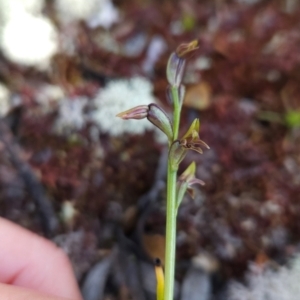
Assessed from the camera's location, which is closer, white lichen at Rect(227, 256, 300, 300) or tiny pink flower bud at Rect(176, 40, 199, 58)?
tiny pink flower bud at Rect(176, 40, 199, 58)

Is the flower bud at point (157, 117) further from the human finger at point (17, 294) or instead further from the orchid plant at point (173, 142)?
the human finger at point (17, 294)

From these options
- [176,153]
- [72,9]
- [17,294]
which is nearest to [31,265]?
[17,294]

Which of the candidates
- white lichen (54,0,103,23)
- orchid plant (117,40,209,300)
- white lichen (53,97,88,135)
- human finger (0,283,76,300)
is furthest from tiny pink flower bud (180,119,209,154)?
white lichen (54,0,103,23)

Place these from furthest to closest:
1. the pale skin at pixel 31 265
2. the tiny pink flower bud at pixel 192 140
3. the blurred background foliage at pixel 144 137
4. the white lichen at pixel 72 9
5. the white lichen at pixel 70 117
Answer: the white lichen at pixel 72 9, the white lichen at pixel 70 117, the blurred background foliage at pixel 144 137, the pale skin at pixel 31 265, the tiny pink flower bud at pixel 192 140

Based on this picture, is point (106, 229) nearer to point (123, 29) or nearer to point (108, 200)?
point (108, 200)

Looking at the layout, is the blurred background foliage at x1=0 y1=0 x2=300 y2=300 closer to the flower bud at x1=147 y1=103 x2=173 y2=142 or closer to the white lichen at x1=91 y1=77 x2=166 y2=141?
the white lichen at x1=91 y1=77 x2=166 y2=141

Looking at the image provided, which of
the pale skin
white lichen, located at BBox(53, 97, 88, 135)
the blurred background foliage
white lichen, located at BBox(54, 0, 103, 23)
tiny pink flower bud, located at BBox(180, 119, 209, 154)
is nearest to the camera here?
tiny pink flower bud, located at BBox(180, 119, 209, 154)

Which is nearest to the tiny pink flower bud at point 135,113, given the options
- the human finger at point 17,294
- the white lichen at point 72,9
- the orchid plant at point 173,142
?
the orchid plant at point 173,142
